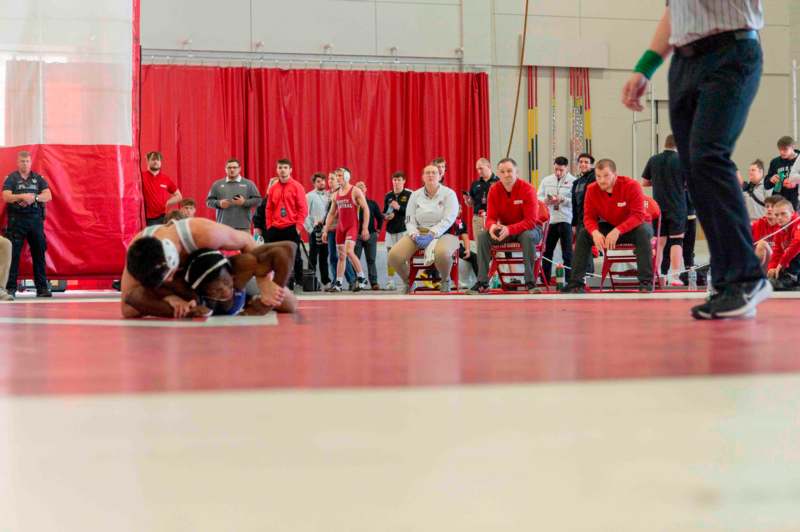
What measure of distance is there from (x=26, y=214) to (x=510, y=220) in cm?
370

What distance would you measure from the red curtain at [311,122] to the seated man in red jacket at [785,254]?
6.24 meters

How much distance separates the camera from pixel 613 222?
7.23 meters

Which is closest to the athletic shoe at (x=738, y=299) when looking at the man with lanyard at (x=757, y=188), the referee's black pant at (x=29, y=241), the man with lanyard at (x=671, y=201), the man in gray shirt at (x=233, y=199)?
the man with lanyard at (x=671, y=201)

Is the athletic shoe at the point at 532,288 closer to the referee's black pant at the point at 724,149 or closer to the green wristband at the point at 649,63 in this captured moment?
the green wristband at the point at 649,63

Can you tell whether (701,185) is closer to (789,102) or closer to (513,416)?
(513,416)

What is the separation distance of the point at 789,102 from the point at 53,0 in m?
10.9

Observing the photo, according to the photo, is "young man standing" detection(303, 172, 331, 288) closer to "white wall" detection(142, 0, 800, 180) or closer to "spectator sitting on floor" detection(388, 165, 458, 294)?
"spectator sitting on floor" detection(388, 165, 458, 294)

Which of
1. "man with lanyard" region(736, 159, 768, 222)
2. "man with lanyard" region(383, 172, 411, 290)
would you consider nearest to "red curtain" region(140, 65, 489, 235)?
"man with lanyard" region(383, 172, 411, 290)

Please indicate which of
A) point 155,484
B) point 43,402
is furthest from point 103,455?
point 43,402

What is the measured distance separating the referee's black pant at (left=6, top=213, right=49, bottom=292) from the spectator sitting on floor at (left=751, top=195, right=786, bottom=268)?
17.5 feet

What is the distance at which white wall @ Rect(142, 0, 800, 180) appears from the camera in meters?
12.6

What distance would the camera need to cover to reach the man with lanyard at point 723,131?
2.61 metres

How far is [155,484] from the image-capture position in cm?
95

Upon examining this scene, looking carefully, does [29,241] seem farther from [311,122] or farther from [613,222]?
[311,122]
